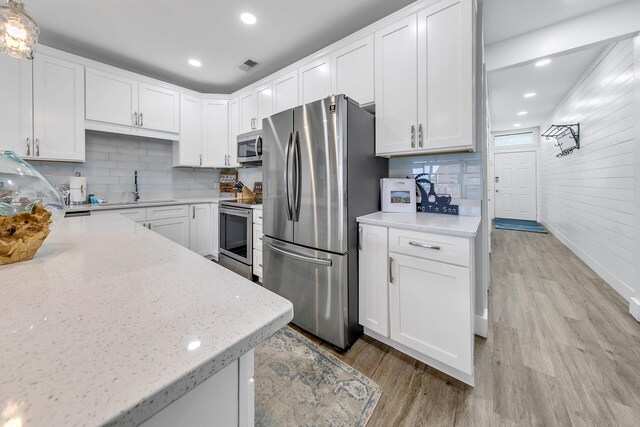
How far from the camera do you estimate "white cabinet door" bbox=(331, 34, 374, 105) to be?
2.12m

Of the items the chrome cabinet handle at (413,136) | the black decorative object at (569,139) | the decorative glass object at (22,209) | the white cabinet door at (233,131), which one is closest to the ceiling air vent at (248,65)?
the white cabinet door at (233,131)

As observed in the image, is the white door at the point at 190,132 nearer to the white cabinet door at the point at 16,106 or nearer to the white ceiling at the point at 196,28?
the white ceiling at the point at 196,28

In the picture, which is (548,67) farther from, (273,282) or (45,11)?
(45,11)

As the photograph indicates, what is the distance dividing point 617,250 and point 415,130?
2749 mm

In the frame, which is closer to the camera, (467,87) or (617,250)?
(467,87)

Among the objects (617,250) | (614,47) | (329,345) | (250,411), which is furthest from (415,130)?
(614,47)

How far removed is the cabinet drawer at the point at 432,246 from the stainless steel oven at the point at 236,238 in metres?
1.82

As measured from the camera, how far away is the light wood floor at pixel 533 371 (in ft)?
4.21

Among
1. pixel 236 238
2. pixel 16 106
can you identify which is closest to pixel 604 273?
pixel 236 238

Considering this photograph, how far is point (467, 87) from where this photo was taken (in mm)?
1671

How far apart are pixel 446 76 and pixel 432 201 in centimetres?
94

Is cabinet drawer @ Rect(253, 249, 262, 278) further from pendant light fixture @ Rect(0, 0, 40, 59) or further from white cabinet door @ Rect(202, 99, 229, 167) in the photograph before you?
pendant light fixture @ Rect(0, 0, 40, 59)

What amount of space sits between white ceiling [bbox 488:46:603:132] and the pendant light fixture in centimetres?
395

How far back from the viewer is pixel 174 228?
127 inches
